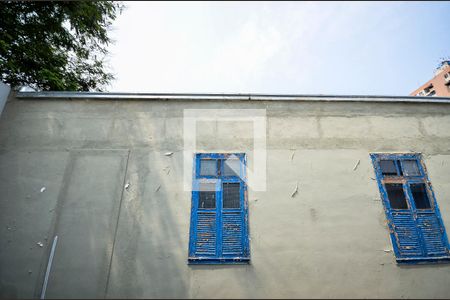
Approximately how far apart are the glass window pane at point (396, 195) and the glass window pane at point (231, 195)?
9.19 feet

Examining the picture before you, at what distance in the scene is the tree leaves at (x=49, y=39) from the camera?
22.7ft

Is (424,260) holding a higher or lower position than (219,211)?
lower

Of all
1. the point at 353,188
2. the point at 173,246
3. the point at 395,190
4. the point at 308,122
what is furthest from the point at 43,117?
the point at 395,190

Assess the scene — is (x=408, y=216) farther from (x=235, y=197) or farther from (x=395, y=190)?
(x=235, y=197)

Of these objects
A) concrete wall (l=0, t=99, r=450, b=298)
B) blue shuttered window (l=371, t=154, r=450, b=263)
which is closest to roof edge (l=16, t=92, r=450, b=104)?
concrete wall (l=0, t=99, r=450, b=298)

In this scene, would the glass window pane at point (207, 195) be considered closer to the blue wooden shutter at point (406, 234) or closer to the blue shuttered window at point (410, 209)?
the blue shuttered window at point (410, 209)

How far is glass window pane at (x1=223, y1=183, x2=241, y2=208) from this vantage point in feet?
13.9

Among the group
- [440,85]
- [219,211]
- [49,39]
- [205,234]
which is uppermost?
[440,85]

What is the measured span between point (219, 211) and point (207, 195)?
1.18 ft

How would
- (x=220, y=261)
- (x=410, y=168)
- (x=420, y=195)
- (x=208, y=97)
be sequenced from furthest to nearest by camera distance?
(x=208, y=97) → (x=410, y=168) → (x=420, y=195) → (x=220, y=261)

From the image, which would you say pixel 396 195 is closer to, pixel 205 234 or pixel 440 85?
pixel 205 234

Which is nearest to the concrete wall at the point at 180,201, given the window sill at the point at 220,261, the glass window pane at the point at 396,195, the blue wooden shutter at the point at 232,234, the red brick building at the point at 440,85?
the window sill at the point at 220,261

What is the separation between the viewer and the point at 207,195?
4281 millimetres

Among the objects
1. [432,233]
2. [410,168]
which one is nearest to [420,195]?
[410,168]
